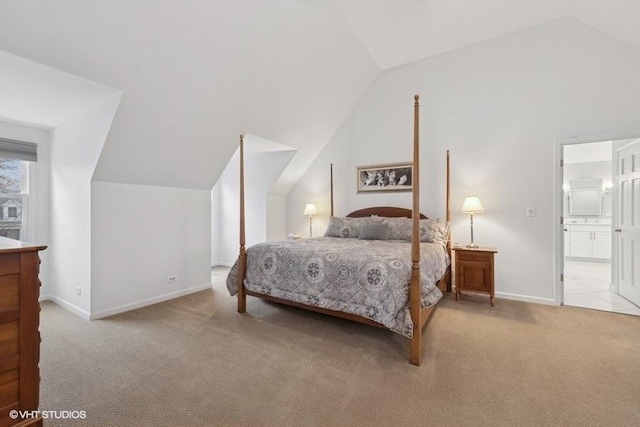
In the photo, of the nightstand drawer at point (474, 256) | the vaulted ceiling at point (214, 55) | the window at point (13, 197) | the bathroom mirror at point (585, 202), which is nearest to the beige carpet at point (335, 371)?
the nightstand drawer at point (474, 256)

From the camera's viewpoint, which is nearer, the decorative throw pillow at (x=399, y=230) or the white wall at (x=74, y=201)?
the white wall at (x=74, y=201)

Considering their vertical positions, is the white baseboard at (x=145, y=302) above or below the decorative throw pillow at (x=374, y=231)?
below

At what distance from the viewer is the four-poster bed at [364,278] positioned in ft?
7.15

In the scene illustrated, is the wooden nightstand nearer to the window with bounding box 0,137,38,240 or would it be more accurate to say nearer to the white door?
the white door

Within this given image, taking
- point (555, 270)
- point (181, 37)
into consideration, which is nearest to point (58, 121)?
point (181, 37)

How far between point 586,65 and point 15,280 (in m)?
5.35

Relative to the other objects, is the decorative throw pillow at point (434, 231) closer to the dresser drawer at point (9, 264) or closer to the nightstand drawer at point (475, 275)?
the nightstand drawer at point (475, 275)

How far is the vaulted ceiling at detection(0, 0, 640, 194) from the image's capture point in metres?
2.08

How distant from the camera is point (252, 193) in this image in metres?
5.60

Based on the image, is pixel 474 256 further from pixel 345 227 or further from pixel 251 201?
pixel 251 201

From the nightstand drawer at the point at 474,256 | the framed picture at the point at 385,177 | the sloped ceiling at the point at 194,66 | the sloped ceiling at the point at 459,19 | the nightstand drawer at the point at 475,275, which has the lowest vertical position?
the nightstand drawer at the point at 475,275

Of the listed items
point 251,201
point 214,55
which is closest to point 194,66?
point 214,55

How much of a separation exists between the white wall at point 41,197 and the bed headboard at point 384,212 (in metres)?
4.20

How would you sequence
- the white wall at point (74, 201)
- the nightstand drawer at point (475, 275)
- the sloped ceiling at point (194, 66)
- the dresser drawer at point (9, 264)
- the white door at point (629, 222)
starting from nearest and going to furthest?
the dresser drawer at point (9, 264)
the sloped ceiling at point (194, 66)
the white wall at point (74, 201)
the white door at point (629, 222)
the nightstand drawer at point (475, 275)
